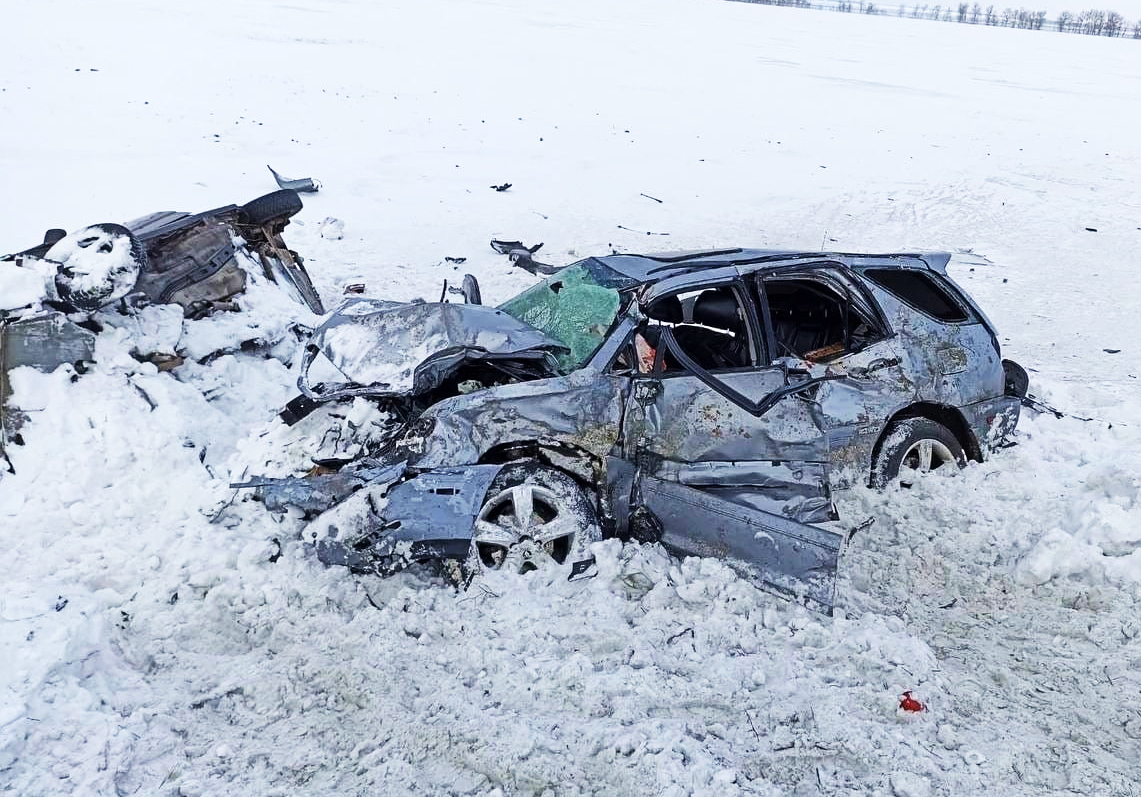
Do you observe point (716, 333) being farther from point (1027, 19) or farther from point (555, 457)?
point (1027, 19)

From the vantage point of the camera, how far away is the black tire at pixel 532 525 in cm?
441

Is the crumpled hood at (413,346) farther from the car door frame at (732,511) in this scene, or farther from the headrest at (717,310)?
the headrest at (717,310)

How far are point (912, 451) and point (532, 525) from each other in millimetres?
2531

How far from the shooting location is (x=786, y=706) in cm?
382

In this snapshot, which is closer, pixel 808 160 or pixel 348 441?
pixel 348 441

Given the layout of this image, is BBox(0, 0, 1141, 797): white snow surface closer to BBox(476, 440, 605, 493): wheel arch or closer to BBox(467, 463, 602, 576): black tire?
BBox(467, 463, 602, 576): black tire

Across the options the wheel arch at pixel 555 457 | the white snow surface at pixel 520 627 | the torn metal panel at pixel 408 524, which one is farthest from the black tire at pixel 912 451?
the torn metal panel at pixel 408 524

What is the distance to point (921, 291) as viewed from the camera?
5637 mm

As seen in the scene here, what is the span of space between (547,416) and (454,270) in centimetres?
604

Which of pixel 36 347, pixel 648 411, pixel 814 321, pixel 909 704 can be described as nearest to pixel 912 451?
pixel 814 321

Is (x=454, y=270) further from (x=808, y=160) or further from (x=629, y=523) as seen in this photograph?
(x=808, y=160)

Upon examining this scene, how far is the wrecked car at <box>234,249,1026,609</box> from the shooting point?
434cm

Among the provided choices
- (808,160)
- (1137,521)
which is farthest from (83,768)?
(808,160)

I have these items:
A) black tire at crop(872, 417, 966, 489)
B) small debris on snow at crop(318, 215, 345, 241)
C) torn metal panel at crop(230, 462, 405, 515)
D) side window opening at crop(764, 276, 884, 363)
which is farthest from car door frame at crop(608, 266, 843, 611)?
small debris on snow at crop(318, 215, 345, 241)
